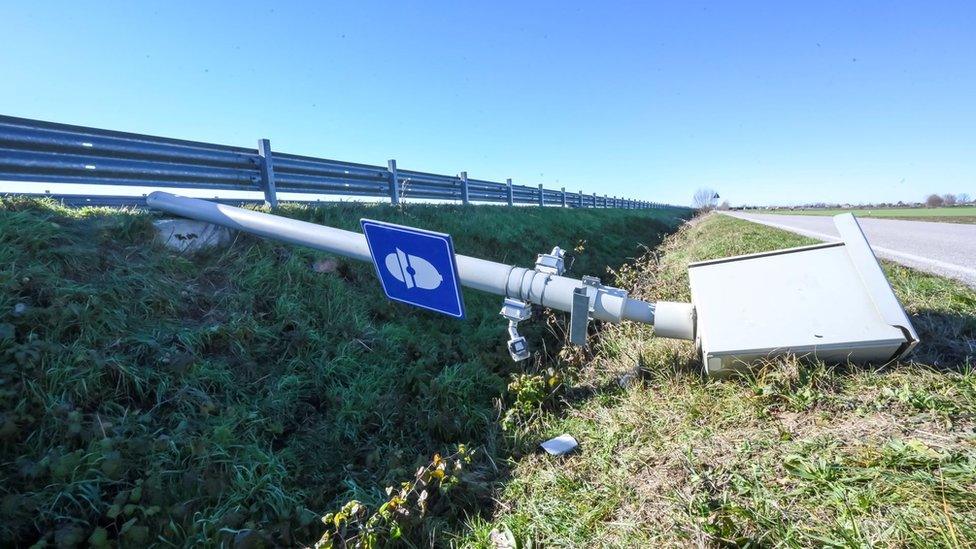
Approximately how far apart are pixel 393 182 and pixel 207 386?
5228 millimetres

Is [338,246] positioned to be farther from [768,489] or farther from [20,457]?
[768,489]

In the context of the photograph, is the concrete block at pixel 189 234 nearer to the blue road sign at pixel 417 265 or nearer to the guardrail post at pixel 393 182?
the blue road sign at pixel 417 265

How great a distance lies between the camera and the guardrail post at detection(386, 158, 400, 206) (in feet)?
23.9

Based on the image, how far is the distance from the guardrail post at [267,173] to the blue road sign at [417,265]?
134 inches

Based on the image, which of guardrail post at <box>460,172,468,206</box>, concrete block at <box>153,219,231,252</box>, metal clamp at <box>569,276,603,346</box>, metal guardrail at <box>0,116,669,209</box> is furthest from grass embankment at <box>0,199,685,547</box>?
guardrail post at <box>460,172,468,206</box>

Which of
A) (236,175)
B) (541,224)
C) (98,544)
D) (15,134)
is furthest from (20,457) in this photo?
(541,224)

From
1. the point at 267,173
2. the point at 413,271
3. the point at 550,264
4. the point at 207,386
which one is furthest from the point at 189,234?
the point at 550,264

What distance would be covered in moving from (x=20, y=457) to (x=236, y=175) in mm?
3678

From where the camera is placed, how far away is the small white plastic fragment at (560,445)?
2.46 meters

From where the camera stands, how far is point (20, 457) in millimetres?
1986

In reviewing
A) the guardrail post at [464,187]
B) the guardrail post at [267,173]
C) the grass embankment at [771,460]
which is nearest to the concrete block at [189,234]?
the guardrail post at [267,173]

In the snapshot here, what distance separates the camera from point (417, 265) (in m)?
2.45

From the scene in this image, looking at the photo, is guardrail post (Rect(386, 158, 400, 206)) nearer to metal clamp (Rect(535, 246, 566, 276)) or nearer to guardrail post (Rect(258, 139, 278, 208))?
guardrail post (Rect(258, 139, 278, 208))

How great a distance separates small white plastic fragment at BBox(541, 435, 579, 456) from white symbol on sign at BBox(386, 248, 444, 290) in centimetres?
118
